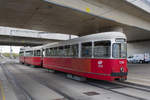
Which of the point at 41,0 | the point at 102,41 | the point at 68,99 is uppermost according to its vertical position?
the point at 41,0

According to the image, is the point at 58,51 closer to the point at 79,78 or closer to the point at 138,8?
the point at 79,78

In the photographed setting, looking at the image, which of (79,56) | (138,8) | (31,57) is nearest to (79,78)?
(79,56)

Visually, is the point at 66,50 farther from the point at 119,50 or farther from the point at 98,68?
the point at 119,50

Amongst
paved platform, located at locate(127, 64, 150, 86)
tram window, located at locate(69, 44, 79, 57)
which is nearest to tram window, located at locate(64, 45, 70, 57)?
tram window, located at locate(69, 44, 79, 57)

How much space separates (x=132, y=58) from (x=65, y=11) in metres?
30.4

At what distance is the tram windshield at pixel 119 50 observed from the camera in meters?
9.18

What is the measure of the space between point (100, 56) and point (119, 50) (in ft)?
3.89

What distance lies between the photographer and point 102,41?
31.4ft

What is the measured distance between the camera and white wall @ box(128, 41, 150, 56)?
1566 inches

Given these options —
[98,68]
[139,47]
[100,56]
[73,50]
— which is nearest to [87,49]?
[100,56]

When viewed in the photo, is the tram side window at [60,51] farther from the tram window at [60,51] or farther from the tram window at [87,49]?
the tram window at [87,49]

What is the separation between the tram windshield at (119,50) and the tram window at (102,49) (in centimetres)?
35

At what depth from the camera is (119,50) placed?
935cm

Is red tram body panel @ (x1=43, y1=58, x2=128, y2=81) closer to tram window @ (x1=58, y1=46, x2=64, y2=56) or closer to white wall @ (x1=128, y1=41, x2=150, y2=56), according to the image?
tram window @ (x1=58, y1=46, x2=64, y2=56)
